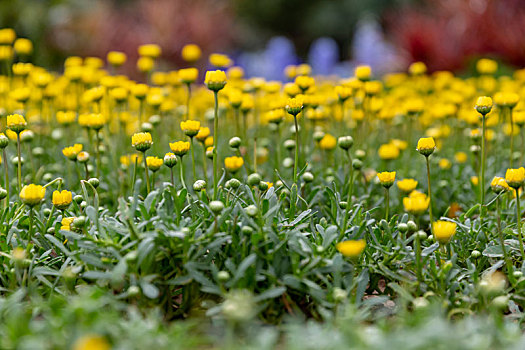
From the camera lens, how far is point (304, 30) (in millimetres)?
17484

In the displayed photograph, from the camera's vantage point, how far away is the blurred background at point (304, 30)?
950 cm

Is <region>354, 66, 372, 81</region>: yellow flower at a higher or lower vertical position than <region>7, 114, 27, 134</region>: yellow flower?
higher

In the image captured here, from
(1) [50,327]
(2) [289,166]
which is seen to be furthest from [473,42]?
(1) [50,327]

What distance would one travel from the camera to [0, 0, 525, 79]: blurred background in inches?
374

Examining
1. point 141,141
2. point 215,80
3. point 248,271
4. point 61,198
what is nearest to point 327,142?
point 215,80

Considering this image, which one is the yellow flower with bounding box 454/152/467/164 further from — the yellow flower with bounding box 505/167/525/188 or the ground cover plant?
the yellow flower with bounding box 505/167/525/188

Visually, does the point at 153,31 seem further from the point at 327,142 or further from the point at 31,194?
the point at 31,194

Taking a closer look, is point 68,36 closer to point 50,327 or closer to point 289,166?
point 289,166

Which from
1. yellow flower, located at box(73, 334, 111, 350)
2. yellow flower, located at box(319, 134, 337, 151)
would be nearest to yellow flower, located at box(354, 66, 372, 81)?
yellow flower, located at box(319, 134, 337, 151)

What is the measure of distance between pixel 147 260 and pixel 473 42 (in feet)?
27.7

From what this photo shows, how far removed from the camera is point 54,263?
2330mm

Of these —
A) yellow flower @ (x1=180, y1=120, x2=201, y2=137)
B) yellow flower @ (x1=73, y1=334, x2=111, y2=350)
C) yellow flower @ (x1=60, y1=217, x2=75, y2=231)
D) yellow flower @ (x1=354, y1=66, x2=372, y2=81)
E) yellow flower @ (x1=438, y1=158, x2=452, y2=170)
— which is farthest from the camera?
yellow flower @ (x1=438, y1=158, x2=452, y2=170)

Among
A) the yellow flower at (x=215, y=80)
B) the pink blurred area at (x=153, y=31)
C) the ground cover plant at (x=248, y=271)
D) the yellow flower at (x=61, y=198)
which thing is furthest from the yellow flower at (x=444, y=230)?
the pink blurred area at (x=153, y=31)

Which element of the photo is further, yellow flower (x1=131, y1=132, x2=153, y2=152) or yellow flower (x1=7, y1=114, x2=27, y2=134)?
yellow flower (x1=7, y1=114, x2=27, y2=134)
